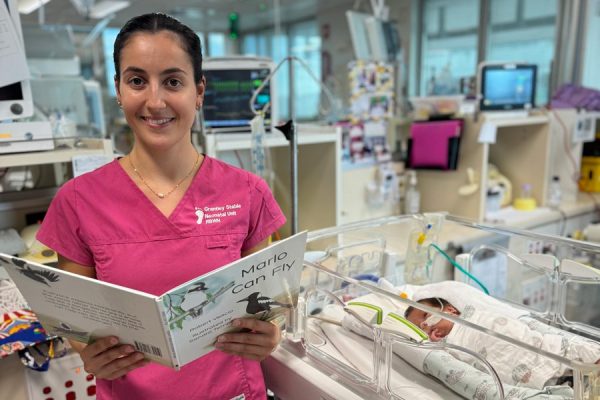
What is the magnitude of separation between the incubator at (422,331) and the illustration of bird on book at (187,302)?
362 mm

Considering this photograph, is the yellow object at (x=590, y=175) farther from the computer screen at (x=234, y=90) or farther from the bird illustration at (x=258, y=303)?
the bird illustration at (x=258, y=303)

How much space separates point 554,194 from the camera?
2.89 meters

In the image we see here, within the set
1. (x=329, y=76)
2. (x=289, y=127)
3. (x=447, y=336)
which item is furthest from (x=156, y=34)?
(x=329, y=76)

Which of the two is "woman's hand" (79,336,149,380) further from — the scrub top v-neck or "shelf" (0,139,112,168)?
"shelf" (0,139,112,168)

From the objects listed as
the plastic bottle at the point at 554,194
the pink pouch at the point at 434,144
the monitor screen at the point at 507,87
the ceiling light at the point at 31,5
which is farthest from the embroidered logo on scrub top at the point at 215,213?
the ceiling light at the point at 31,5

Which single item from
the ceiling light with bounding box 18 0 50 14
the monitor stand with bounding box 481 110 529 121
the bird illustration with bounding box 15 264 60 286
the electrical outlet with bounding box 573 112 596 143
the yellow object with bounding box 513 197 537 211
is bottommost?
the yellow object with bounding box 513 197 537 211

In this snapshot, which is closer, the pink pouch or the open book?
the open book

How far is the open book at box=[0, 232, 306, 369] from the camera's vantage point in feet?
2.40

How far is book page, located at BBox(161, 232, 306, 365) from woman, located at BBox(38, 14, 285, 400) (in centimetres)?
4

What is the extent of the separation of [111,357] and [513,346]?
82 cm

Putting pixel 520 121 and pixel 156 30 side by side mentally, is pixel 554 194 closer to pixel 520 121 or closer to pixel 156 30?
pixel 520 121

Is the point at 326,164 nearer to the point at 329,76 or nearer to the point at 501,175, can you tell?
the point at 501,175

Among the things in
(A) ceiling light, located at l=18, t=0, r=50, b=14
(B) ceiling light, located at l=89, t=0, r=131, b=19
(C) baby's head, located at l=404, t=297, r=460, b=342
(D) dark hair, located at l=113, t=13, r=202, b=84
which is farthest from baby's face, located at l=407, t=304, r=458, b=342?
(B) ceiling light, located at l=89, t=0, r=131, b=19

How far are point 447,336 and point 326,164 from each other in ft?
3.47
